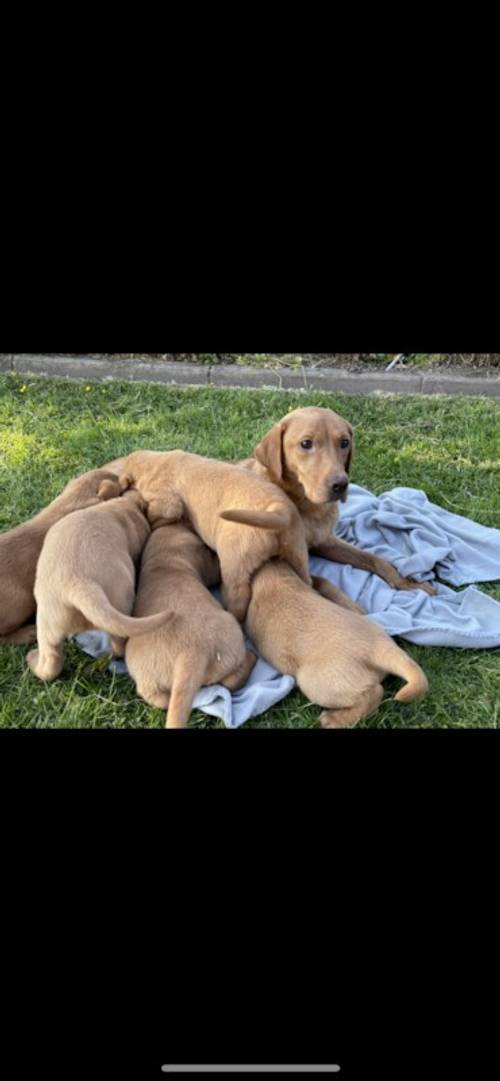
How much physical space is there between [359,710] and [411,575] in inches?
55.2

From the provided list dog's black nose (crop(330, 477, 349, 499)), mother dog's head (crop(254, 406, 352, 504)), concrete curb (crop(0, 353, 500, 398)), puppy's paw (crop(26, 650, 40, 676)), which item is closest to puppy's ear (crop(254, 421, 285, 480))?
mother dog's head (crop(254, 406, 352, 504))

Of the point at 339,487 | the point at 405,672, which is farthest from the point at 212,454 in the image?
the point at 405,672

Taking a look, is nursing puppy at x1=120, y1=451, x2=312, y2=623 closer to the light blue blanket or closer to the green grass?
the light blue blanket

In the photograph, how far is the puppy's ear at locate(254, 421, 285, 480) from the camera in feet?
14.3

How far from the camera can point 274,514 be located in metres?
3.79

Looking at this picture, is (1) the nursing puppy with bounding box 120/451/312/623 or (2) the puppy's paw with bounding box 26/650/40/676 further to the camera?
(1) the nursing puppy with bounding box 120/451/312/623

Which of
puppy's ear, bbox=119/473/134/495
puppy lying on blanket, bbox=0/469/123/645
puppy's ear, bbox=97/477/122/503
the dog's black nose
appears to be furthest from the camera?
puppy's ear, bbox=119/473/134/495

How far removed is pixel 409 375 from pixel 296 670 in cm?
452

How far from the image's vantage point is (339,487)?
13.7 ft

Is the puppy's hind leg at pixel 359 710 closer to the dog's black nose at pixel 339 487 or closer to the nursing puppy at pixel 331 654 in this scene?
the nursing puppy at pixel 331 654

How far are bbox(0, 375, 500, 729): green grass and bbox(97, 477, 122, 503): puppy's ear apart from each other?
806 mm

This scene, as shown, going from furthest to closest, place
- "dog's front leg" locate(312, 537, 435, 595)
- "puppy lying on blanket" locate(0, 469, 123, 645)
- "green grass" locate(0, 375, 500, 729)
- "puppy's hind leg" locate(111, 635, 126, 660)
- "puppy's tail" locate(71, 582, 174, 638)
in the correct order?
"dog's front leg" locate(312, 537, 435, 595) < "puppy lying on blanket" locate(0, 469, 123, 645) < "puppy's hind leg" locate(111, 635, 126, 660) < "green grass" locate(0, 375, 500, 729) < "puppy's tail" locate(71, 582, 174, 638)

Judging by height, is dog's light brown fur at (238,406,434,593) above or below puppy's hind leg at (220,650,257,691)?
above

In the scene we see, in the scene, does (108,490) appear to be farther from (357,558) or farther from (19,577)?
(357,558)
